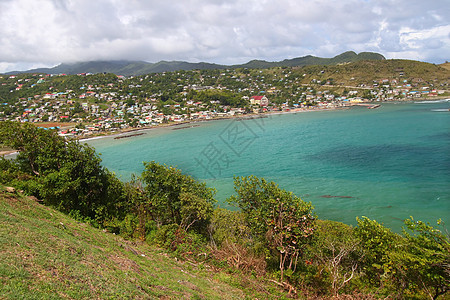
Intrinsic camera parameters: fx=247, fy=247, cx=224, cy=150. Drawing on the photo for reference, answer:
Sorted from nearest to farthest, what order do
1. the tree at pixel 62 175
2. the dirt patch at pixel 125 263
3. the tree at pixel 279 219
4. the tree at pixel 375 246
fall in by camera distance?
the dirt patch at pixel 125 263, the tree at pixel 375 246, the tree at pixel 279 219, the tree at pixel 62 175

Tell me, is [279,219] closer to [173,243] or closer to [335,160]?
[173,243]

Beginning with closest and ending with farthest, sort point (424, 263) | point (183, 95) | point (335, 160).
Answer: point (424, 263), point (335, 160), point (183, 95)

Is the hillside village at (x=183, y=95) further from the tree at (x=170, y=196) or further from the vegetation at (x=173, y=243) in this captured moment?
the tree at (x=170, y=196)

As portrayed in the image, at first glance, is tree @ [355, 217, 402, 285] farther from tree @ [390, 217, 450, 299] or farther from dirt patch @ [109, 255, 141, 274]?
dirt patch @ [109, 255, 141, 274]

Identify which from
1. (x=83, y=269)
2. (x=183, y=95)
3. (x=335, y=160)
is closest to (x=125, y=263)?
(x=83, y=269)

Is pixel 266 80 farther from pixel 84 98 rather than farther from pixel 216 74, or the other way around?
pixel 84 98

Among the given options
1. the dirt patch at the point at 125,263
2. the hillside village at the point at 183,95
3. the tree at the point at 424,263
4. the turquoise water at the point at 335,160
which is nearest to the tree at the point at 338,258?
the tree at the point at 424,263

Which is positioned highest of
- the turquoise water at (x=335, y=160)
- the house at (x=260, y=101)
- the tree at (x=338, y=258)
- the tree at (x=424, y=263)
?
the house at (x=260, y=101)
